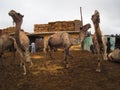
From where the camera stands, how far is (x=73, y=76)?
1564 centimetres

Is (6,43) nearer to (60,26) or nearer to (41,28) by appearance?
(60,26)

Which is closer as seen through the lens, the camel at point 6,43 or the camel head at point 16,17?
the camel head at point 16,17

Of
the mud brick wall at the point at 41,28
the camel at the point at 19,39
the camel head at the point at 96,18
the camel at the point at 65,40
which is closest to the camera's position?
the camel at the point at 19,39

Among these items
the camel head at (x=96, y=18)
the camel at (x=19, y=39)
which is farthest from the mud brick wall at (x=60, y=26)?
the camel at (x=19, y=39)

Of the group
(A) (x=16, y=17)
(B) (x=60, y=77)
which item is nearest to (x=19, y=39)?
(A) (x=16, y=17)

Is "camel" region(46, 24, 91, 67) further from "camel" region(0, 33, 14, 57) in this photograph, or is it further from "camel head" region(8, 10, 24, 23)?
"camel head" region(8, 10, 24, 23)

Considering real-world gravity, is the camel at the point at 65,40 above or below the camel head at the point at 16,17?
below

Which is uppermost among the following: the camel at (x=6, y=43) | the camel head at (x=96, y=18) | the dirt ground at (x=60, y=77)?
the camel head at (x=96, y=18)

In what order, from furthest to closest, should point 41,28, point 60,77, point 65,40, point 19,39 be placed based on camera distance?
point 41,28 → point 65,40 → point 19,39 → point 60,77

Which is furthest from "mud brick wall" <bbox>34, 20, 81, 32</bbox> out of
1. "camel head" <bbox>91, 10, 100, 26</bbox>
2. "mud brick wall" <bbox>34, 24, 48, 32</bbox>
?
"camel head" <bbox>91, 10, 100, 26</bbox>

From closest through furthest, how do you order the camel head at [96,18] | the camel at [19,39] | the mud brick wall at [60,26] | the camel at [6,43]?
the camel at [19,39] → the camel head at [96,18] → the camel at [6,43] → the mud brick wall at [60,26]

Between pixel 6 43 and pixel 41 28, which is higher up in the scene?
pixel 41 28

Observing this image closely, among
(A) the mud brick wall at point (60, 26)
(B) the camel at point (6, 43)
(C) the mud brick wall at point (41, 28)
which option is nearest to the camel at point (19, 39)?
(B) the camel at point (6, 43)

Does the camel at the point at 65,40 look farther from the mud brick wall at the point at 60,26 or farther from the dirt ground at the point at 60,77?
the mud brick wall at the point at 60,26
